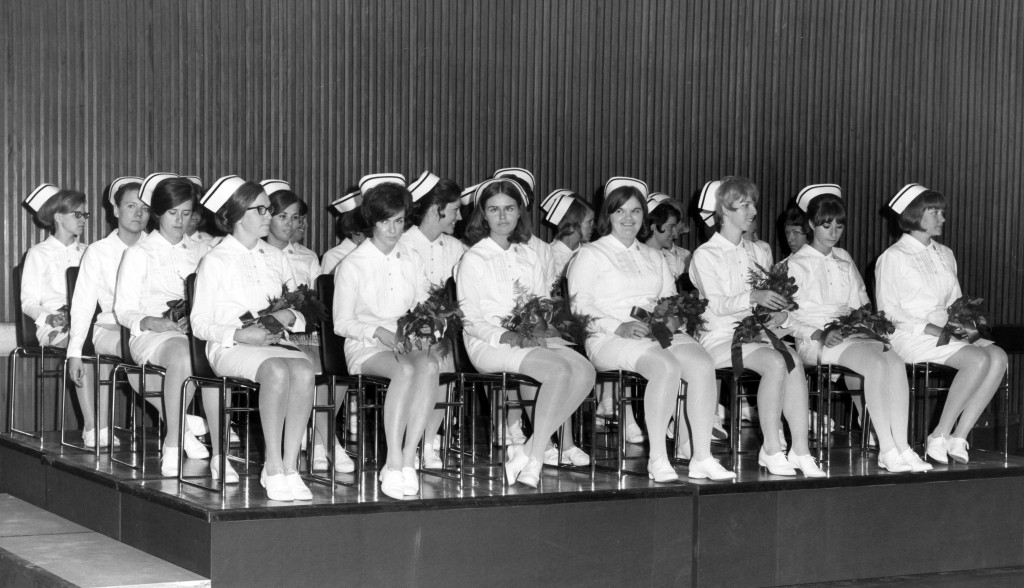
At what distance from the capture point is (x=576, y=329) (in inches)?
201

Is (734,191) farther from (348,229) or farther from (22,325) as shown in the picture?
(22,325)

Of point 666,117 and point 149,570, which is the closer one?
point 149,570

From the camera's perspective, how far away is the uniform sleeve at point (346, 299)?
4887 millimetres

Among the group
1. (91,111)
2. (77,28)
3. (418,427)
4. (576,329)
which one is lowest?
(418,427)

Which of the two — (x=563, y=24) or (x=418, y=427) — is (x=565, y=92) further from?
(x=418, y=427)

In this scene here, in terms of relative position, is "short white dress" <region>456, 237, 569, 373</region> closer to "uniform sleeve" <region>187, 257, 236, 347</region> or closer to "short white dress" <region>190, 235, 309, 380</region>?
"short white dress" <region>190, 235, 309, 380</region>

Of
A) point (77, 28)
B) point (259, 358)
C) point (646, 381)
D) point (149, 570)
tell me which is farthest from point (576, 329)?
point (77, 28)

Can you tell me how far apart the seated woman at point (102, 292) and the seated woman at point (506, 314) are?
5.61 feet

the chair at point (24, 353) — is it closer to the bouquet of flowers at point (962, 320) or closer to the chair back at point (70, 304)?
the chair back at point (70, 304)

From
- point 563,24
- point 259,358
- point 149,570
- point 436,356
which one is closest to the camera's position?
point 149,570

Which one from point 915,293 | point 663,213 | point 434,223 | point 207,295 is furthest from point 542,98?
point 207,295

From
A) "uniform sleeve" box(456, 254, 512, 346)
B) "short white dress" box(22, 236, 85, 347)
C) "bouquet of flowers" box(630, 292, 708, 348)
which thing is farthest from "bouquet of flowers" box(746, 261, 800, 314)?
"short white dress" box(22, 236, 85, 347)

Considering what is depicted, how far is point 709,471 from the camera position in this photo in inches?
200

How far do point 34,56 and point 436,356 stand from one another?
3.14m
